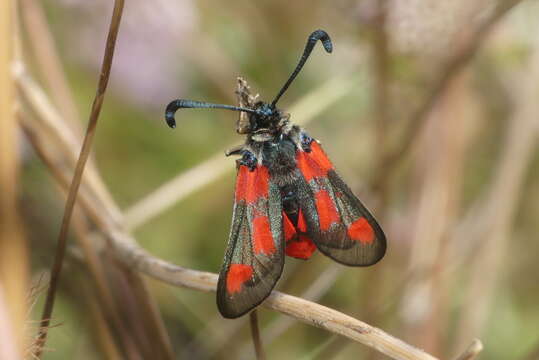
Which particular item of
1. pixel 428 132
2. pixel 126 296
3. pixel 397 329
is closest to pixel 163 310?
pixel 126 296

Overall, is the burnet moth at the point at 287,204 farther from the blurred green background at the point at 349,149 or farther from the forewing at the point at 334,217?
the blurred green background at the point at 349,149

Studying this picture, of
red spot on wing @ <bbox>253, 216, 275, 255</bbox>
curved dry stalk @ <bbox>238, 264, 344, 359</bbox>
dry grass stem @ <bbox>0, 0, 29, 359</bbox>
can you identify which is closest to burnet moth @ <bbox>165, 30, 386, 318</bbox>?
red spot on wing @ <bbox>253, 216, 275, 255</bbox>

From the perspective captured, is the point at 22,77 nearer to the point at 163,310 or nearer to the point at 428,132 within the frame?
the point at 163,310

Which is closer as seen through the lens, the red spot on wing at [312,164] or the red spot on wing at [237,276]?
the red spot on wing at [237,276]

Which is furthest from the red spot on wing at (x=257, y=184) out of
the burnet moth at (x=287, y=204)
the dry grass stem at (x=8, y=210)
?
the dry grass stem at (x=8, y=210)

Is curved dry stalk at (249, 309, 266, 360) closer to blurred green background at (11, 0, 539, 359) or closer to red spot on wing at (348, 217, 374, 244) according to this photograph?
red spot on wing at (348, 217, 374, 244)

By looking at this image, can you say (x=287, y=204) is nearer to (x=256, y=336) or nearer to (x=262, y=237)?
(x=262, y=237)

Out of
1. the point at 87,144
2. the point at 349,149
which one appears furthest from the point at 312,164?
the point at 349,149
